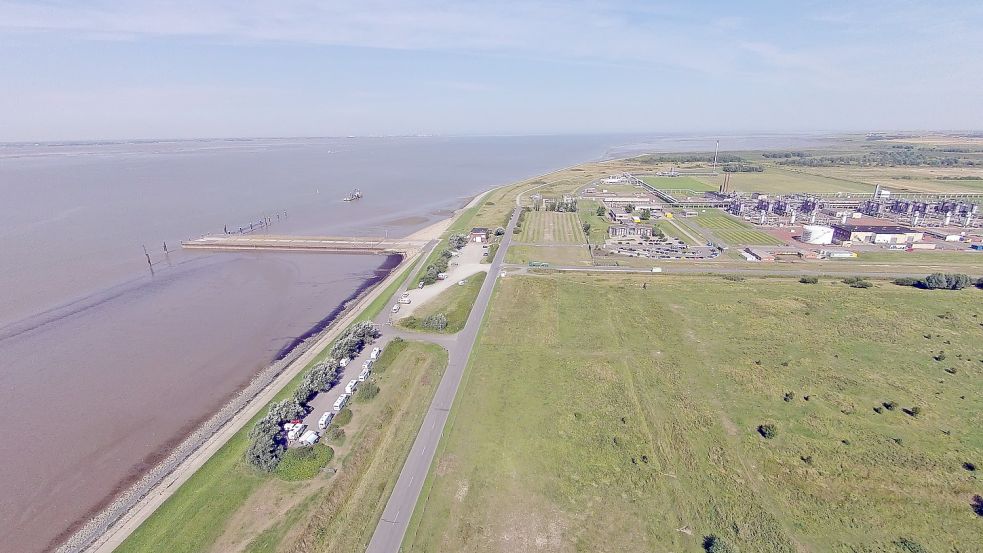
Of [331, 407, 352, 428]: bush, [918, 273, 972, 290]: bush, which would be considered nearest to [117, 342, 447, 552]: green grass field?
[331, 407, 352, 428]: bush

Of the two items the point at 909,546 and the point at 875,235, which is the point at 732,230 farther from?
the point at 909,546

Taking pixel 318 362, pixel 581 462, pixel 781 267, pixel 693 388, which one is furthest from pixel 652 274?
pixel 318 362

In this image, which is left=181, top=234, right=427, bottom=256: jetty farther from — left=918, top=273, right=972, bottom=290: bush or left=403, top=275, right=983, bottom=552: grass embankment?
left=918, top=273, right=972, bottom=290: bush

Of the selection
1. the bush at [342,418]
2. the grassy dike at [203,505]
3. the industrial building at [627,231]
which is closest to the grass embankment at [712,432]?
the bush at [342,418]

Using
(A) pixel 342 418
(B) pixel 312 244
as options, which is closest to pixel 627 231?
(B) pixel 312 244

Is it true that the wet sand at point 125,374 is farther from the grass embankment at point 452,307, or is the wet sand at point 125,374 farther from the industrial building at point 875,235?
the industrial building at point 875,235

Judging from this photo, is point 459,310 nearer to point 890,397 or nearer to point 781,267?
point 890,397
